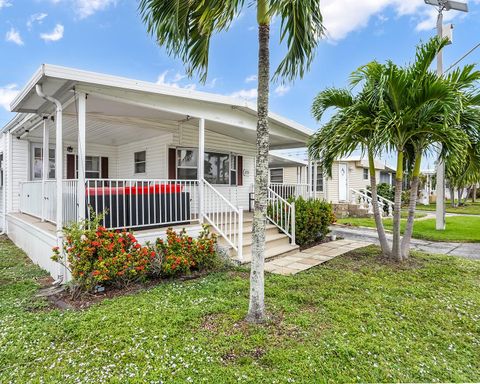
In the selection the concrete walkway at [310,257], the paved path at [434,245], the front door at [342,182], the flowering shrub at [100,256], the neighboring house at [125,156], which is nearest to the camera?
the flowering shrub at [100,256]

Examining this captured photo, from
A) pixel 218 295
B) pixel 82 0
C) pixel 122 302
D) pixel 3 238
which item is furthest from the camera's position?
pixel 3 238

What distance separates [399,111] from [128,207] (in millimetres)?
5364

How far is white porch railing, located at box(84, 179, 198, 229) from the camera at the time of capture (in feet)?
16.9

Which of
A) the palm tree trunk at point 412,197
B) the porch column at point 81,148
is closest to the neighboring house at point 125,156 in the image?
the porch column at point 81,148

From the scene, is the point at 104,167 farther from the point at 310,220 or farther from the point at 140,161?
the point at 310,220

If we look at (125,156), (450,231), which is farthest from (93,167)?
(450,231)

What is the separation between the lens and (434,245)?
28.2ft

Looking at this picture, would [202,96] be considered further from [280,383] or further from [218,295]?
[280,383]

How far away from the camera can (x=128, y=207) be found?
5496 millimetres

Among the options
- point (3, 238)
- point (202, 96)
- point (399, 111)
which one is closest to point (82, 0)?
point (202, 96)

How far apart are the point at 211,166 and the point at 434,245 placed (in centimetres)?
691

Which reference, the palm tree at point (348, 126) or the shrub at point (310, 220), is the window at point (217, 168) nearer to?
the shrub at point (310, 220)

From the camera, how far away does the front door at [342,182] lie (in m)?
18.6

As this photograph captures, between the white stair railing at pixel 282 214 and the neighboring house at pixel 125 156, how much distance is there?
Result: 22 cm
